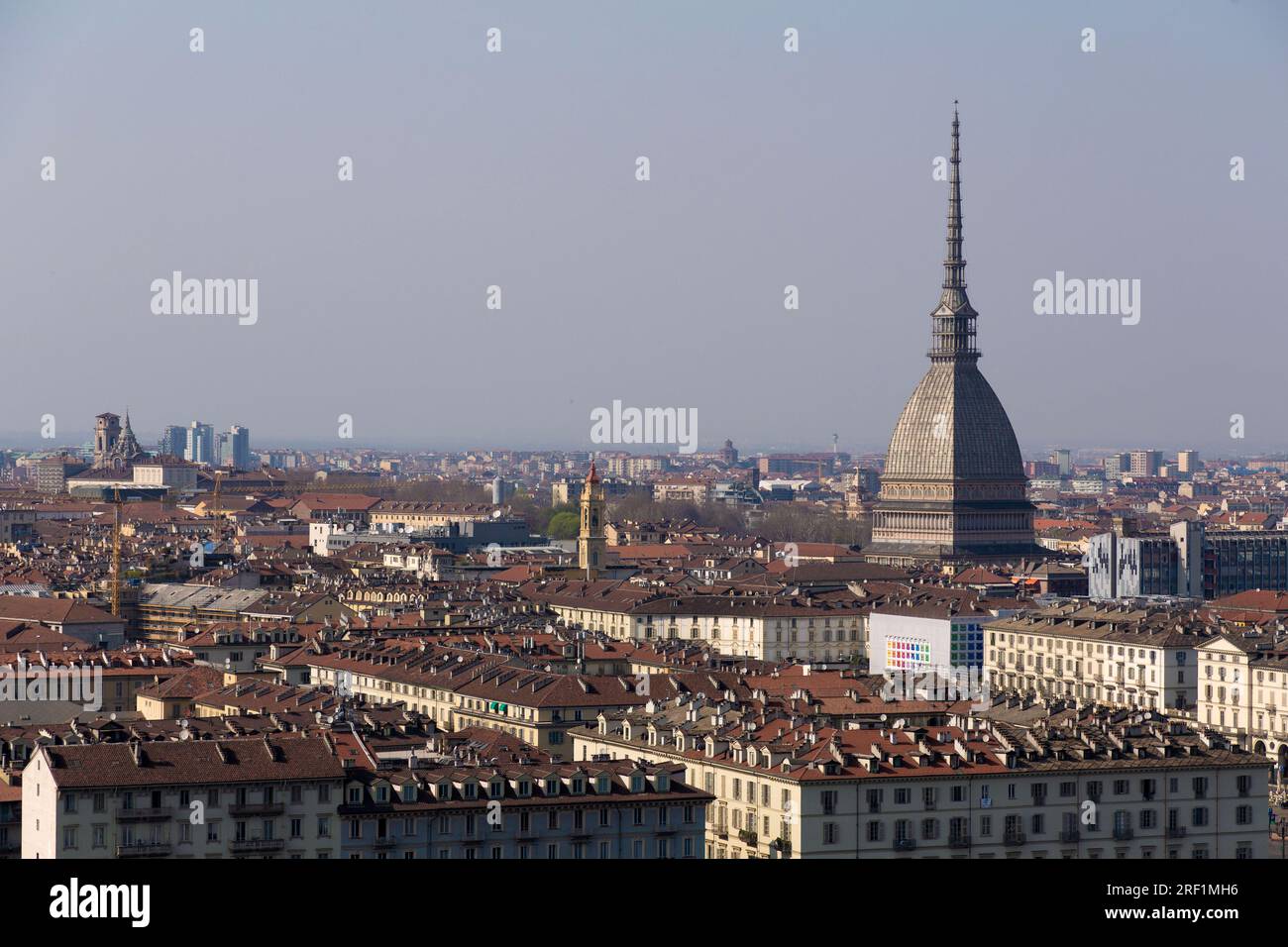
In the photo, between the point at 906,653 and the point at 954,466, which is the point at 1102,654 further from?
the point at 954,466

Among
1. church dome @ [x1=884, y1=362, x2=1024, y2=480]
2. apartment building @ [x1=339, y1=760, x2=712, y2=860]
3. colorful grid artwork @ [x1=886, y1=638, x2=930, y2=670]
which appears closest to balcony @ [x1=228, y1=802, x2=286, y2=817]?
apartment building @ [x1=339, y1=760, x2=712, y2=860]

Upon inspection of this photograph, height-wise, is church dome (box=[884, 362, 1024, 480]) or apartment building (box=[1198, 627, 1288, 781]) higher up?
church dome (box=[884, 362, 1024, 480])

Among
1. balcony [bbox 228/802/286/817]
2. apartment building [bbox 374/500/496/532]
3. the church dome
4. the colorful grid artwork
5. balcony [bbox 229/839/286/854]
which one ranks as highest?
the church dome

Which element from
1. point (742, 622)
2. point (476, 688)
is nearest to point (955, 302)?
point (742, 622)

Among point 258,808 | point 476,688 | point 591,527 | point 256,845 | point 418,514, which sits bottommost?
point 256,845

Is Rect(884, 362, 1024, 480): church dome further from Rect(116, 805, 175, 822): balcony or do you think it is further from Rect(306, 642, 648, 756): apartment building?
Rect(116, 805, 175, 822): balcony

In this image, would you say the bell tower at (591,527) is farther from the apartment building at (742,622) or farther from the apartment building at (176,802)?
the apartment building at (176,802)
